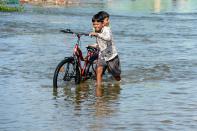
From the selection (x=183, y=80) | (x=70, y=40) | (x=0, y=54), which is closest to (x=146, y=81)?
(x=183, y=80)

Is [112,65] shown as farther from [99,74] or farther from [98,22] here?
[98,22]

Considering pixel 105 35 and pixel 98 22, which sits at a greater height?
pixel 98 22

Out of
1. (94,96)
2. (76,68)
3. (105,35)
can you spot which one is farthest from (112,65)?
(94,96)

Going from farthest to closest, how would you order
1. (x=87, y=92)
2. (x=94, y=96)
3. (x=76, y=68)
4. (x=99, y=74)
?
(x=99, y=74)
(x=76, y=68)
(x=87, y=92)
(x=94, y=96)

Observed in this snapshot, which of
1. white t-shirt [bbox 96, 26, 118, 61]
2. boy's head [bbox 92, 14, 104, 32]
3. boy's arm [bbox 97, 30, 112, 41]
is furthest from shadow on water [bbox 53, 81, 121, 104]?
boy's head [bbox 92, 14, 104, 32]

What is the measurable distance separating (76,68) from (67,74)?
0.22 m

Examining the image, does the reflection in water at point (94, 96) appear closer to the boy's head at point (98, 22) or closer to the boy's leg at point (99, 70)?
the boy's leg at point (99, 70)

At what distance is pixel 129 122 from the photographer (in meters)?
8.95

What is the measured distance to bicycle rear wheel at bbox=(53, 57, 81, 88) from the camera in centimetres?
1205

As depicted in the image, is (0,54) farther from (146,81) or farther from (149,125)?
(149,125)

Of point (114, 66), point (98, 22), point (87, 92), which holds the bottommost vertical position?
point (87, 92)

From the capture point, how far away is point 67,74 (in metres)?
12.4

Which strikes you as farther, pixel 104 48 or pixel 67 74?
pixel 104 48

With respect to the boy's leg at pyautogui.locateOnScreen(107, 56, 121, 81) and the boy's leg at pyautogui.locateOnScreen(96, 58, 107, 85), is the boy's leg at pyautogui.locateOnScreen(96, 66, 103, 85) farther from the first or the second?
the boy's leg at pyautogui.locateOnScreen(107, 56, 121, 81)
